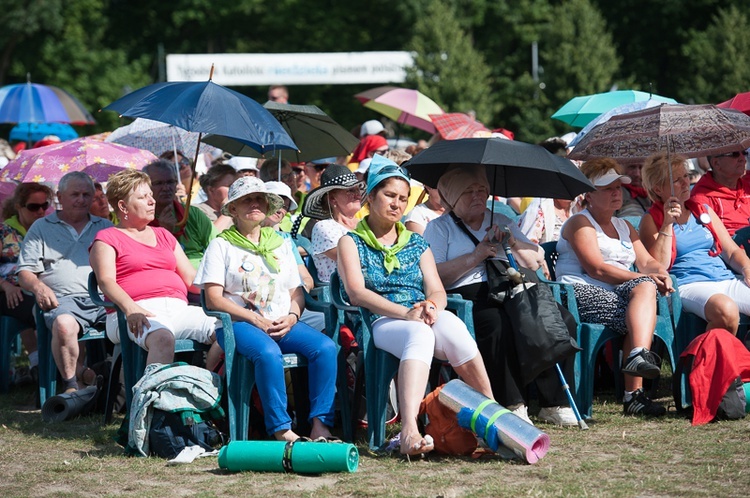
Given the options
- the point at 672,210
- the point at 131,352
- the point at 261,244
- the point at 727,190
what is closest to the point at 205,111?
the point at 261,244

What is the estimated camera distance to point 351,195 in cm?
663

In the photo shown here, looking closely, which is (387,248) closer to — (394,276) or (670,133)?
(394,276)

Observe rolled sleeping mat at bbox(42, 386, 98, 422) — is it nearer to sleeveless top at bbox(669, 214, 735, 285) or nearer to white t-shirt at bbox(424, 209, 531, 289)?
white t-shirt at bbox(424, 209, 531, 289)

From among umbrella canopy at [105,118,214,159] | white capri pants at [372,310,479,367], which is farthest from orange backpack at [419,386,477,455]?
umbrella canopy at [105,118,214,159]

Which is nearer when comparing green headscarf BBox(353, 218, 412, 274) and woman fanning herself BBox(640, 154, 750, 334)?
green headscarf BBox(353, 218, 412, 274)

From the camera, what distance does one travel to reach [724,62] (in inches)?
924

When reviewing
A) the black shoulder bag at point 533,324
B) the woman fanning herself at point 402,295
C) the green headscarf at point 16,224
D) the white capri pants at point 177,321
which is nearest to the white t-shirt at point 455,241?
the black shoulder bag at point 533,324

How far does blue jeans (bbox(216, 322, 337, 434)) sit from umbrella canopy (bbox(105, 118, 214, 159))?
12.7 ft

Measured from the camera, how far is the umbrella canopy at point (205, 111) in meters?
6.00

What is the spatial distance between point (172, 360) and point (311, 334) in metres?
0.75

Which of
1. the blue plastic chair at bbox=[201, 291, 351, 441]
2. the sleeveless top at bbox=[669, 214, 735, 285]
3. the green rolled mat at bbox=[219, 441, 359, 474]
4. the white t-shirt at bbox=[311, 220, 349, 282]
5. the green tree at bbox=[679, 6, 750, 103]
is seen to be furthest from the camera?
the green tree at bbox=[679, 6, 750, 103]

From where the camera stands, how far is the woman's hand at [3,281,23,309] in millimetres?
7074

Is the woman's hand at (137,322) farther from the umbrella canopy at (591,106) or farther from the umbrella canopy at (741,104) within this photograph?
the umbrella canopy at (591,106)

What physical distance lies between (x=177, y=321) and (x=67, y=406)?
3.10ft
